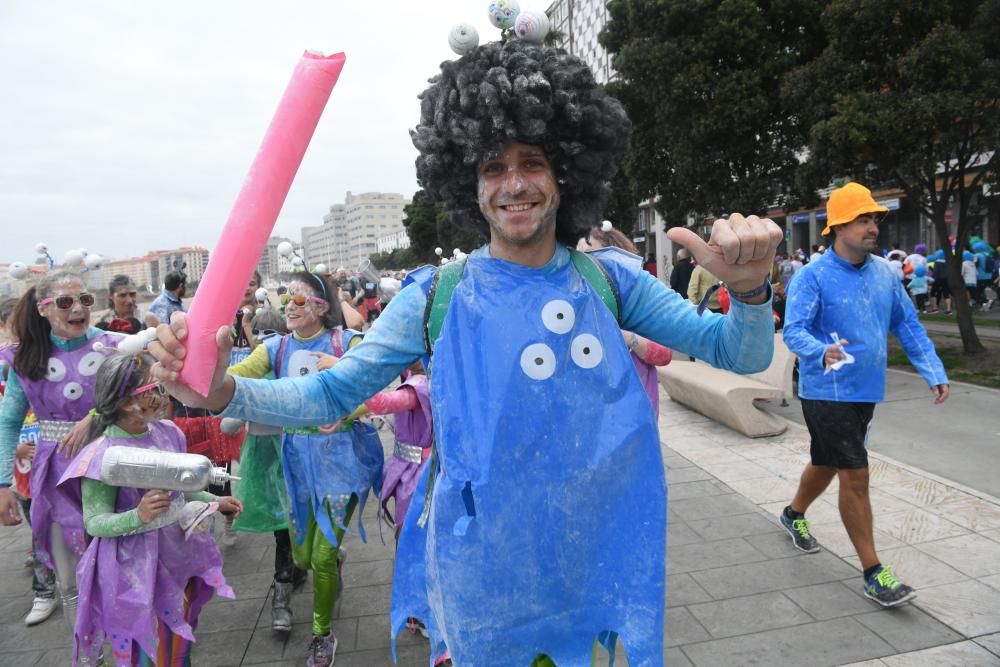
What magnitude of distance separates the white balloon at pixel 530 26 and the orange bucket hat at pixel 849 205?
7.79 feet

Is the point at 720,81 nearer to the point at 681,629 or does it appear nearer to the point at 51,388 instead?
the point at 681,629

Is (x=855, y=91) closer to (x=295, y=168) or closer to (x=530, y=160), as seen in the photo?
(x=530, y=160)

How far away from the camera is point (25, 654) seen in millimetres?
3768

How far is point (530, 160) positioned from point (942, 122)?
29.8 feet

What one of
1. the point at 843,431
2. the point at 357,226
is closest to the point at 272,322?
the point at 843,431

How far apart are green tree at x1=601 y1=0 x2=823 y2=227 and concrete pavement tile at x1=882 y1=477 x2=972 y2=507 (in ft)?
28.4

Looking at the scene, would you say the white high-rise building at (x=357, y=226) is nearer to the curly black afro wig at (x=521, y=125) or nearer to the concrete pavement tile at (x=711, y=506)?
the concrete pavement tile at (x=711, y=506)

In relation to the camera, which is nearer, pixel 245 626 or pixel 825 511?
pixel 245 626

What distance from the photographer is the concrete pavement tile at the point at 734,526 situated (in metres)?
4.68

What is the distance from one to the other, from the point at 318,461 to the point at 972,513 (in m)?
4.18

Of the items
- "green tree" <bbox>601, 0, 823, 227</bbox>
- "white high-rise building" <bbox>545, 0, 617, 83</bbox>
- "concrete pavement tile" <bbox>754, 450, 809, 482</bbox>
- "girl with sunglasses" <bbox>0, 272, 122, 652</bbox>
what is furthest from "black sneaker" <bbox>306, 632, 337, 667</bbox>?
"white high-rise building" <bbox>545, 0, 617, 83</bbox>

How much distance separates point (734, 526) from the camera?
4.81 metres

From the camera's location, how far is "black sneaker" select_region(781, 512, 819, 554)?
14.1ft

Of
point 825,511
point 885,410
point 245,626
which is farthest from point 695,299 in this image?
point 245,626
